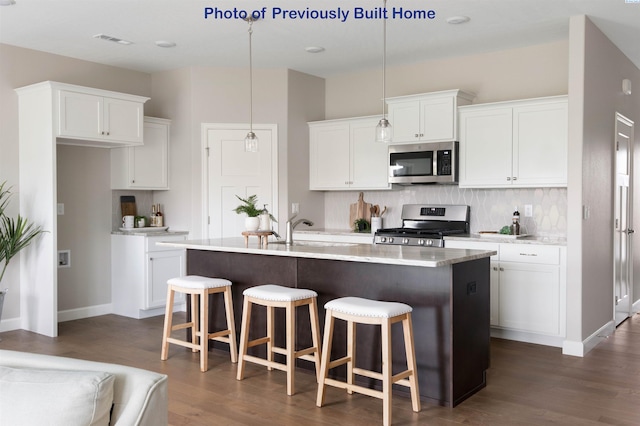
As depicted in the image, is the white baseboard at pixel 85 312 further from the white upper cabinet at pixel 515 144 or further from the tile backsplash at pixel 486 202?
the white upper cabinet at pixel 515 144

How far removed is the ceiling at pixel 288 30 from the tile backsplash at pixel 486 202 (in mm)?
1375

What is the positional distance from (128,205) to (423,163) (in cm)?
320

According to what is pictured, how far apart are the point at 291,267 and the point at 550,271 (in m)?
2.18

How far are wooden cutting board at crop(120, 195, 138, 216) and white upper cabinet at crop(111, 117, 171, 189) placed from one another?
205 mm

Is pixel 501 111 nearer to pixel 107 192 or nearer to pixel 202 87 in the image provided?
pixel 202 87

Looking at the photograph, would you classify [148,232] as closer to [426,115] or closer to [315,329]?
[315,329]

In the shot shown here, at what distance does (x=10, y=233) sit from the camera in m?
5.13

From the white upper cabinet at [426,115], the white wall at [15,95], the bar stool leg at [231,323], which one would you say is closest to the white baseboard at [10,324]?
the white wall at [15,95]

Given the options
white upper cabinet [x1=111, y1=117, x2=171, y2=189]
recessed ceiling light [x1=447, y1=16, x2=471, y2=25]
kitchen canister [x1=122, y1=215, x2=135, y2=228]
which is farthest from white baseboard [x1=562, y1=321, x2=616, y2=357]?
kitchen canister [x1=122, y1=215, x2=135, y2=228]

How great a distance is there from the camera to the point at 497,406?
342cm

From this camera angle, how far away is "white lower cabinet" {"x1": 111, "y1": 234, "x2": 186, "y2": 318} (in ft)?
19.3

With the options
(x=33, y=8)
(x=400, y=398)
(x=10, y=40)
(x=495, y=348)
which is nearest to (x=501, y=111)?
(x=495, y=348)

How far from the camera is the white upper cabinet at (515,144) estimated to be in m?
5.01

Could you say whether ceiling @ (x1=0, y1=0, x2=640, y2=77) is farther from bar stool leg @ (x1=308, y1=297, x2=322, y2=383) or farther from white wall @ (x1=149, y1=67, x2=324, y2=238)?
bar stool leg @ (x1=308, y1=297, x2=322, y2=383)
